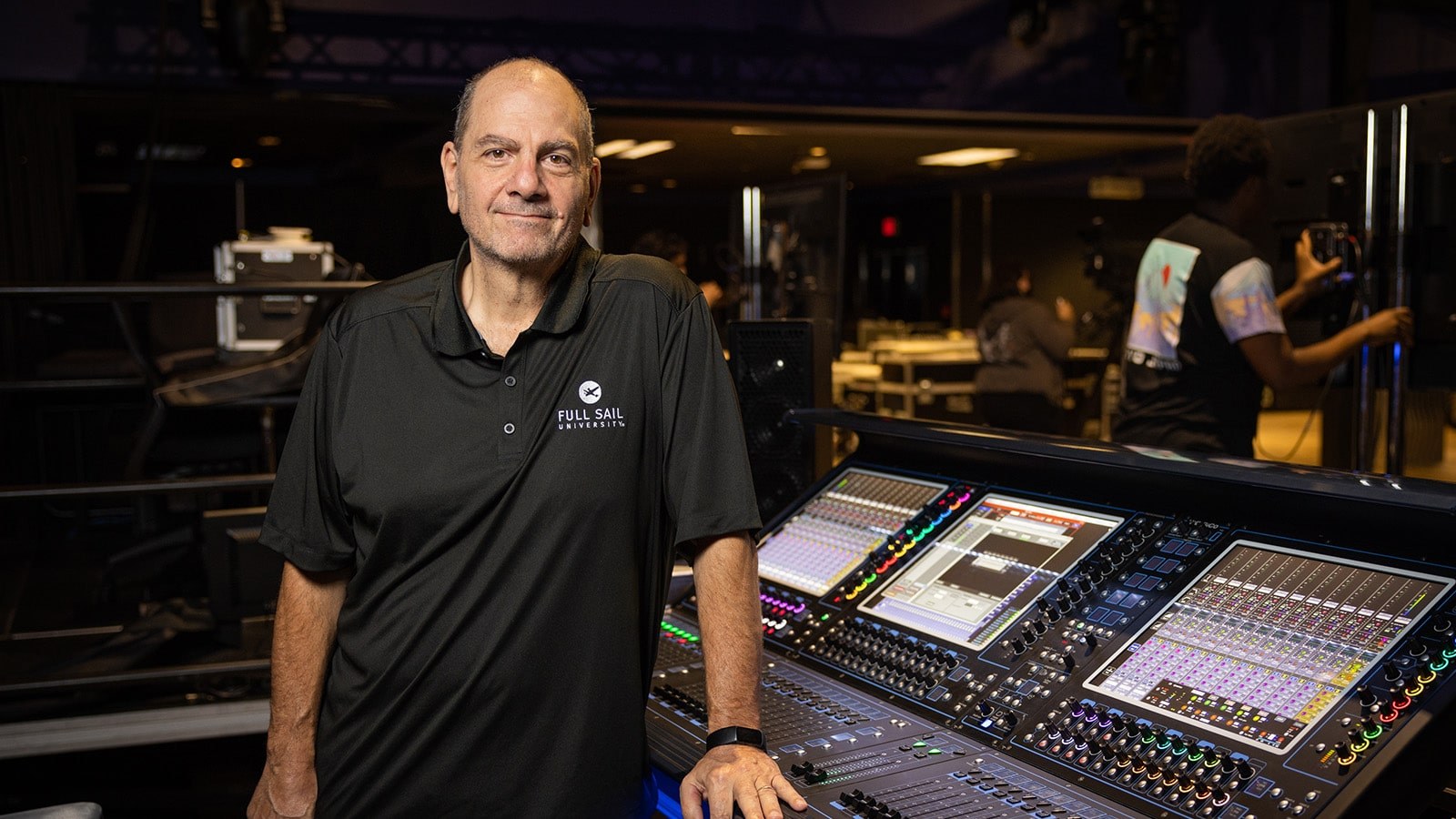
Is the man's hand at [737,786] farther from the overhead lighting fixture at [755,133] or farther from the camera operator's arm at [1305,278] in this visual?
the overhead lighting fixture at [755,133]

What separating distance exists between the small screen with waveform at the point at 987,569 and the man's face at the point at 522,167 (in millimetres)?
781

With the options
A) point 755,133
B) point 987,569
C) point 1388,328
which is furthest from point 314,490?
point 755,133

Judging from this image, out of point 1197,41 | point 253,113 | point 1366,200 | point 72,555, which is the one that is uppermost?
point 1197,41

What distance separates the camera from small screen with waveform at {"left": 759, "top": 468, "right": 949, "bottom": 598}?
6.93 ft

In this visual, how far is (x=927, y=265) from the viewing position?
15.0 meters

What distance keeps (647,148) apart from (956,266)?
17.4 ft

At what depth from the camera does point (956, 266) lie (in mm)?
14734

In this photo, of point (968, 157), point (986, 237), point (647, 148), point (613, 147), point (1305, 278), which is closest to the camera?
point (1305, 278)

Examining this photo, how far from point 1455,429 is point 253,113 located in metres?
10.6

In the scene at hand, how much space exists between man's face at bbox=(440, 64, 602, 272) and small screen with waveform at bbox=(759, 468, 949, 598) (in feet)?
2.89

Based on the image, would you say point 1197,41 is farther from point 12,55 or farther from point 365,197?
point 12,55

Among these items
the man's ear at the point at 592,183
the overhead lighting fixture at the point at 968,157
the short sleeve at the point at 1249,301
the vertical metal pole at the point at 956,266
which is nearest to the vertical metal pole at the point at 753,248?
the short sleeve at the point at 1249,301

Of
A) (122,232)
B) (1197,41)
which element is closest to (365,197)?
(1197,41)

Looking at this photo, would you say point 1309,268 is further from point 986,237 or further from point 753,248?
point 986,237
